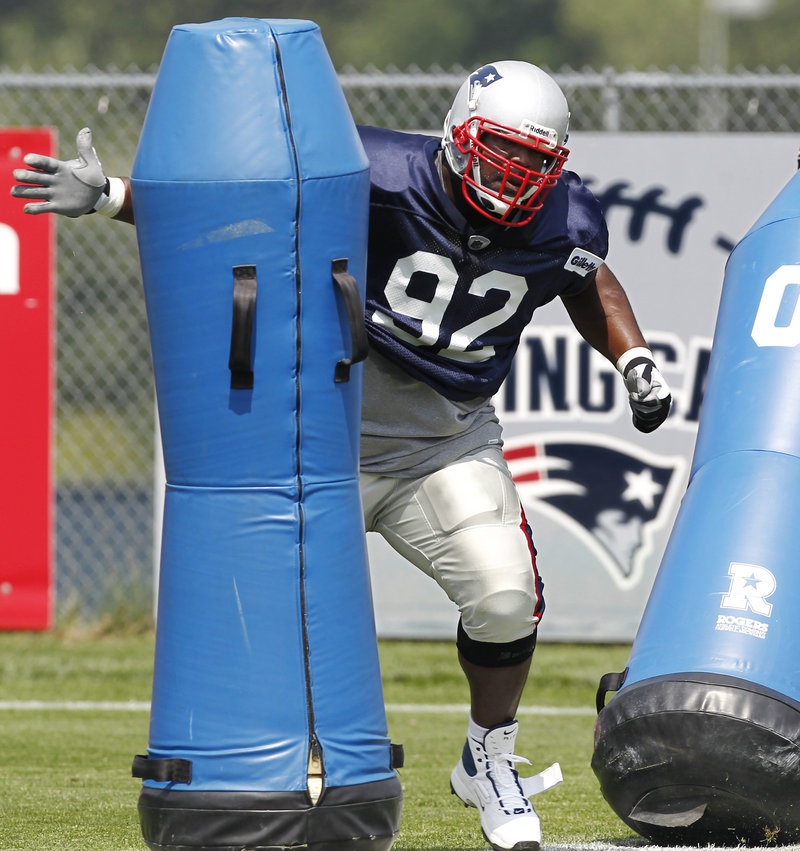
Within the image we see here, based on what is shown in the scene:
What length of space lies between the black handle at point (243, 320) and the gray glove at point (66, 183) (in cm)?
39

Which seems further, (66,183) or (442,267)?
(442,267)

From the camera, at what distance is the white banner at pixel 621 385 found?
21.6 feet

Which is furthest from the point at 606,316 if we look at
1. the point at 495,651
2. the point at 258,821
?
the point at 258,821

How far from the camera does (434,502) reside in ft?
12.1

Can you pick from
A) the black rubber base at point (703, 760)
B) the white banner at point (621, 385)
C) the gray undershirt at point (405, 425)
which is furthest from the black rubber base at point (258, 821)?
the white banner at point (621, 385)

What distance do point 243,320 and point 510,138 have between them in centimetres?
93

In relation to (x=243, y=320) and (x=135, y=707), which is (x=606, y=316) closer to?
(x=243, y=320)

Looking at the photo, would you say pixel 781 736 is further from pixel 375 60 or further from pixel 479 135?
pixel 375 60

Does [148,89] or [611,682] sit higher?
[148,89]

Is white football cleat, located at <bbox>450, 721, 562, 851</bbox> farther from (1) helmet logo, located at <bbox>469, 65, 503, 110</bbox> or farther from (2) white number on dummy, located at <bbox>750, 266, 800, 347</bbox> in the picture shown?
(1) helmet logo, located at <bbox>469, 65, 503, 110</bbox>

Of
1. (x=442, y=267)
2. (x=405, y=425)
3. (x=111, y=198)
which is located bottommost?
(x=405, y=425)

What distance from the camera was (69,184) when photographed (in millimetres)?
3084

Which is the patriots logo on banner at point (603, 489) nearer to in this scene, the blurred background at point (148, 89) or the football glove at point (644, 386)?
the blurred background at point (148, 89)

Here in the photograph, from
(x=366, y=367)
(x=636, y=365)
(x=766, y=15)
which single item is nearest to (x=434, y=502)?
(x=366, y=367)
